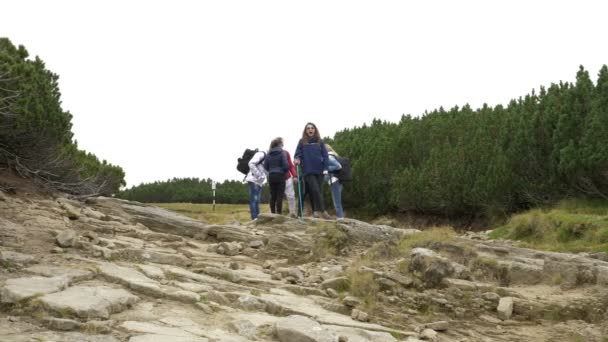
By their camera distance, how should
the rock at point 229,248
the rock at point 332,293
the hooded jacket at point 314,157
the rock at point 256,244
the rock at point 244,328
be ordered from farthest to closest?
the hooded jacket at point 314,157
the rock at point 256,244
the rock at point 229,248
the rock at point 332,293
the rock at point 244,328

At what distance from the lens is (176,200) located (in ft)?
166

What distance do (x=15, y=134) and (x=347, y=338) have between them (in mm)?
9173

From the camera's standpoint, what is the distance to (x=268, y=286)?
8789mm

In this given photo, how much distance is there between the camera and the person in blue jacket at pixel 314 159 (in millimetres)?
13664

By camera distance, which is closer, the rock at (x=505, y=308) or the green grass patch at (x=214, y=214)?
the rock at (x=505, y=308)

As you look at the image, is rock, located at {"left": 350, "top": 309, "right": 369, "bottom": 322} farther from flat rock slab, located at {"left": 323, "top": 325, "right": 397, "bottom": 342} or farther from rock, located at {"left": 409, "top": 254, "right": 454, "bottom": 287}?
rock, located at {"left": 409, "top": 254, "right": 454, "bottom": 287}

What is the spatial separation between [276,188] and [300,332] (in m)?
8.33

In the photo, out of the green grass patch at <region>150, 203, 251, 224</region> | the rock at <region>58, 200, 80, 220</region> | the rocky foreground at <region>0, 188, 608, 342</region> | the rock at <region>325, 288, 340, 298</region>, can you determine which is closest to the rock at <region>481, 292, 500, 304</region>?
the rocky foreground at <region>0, 188, 608, 342</region>

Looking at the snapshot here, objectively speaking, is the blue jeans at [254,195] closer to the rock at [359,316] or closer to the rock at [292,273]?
the rock at [292,273]

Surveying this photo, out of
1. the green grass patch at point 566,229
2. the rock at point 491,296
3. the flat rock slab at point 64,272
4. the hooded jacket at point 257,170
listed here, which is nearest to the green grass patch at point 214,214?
the hooded jacket at point 257,170

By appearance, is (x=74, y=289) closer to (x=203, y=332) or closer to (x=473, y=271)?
(x=203, y=332)

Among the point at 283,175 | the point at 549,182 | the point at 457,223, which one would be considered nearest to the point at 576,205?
the point at 549,182

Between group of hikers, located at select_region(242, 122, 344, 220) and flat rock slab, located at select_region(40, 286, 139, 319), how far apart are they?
6942 mm

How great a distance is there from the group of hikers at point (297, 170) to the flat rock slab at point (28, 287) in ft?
23.5
